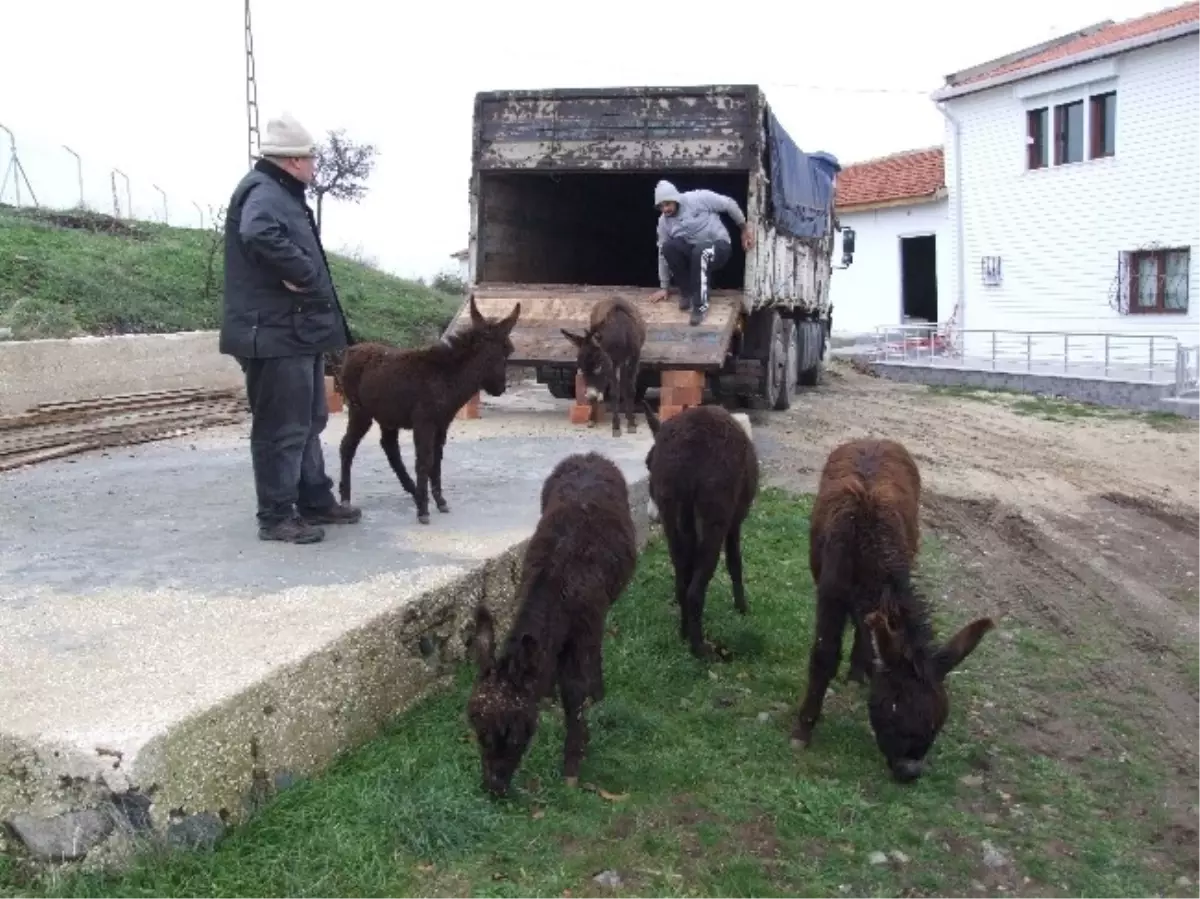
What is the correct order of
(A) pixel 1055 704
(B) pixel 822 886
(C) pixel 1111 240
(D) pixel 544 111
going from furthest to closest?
1. (C) pixel 1111 240
2. (D) pixel 544 111
3. (A) pixel 1055 704
4. (B) pixel 822 886

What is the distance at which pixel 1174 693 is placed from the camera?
582cm

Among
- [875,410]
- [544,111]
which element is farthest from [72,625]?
[875,410]

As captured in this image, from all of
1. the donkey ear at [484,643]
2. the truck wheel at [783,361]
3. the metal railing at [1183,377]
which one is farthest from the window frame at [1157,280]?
the donkey ear at [484,643]

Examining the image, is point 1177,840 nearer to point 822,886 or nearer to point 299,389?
point 822,886

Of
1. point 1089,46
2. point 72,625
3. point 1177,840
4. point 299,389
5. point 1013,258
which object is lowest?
point 1177,840

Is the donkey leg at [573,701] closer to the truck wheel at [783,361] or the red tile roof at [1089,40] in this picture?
the truck wheel at [783,361]

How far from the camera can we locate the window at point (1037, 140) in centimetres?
2336

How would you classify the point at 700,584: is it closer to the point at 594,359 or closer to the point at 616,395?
the point at 616,395

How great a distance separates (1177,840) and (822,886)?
59.2 inches

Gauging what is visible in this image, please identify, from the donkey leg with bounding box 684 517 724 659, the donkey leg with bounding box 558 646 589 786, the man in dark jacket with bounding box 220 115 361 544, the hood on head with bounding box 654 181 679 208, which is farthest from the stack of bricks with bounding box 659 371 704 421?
the donkey leg with bounding box 558 646 589 786

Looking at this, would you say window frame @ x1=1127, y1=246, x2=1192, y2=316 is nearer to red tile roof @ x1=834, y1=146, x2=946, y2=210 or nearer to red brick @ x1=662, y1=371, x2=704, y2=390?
red tile roof @ x1=834, y1=146, x2=946, y2=210

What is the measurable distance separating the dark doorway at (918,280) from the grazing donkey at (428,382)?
24.9 m

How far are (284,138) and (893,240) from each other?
2595 centimetres

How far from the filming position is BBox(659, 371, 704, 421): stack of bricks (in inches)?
444
